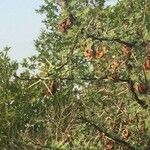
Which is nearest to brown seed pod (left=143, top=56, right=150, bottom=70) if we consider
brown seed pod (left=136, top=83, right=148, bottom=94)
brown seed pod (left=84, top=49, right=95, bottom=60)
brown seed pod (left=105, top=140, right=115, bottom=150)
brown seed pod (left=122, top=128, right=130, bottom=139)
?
brown seed pod (left=84, top=49, right=95, bottom=60)

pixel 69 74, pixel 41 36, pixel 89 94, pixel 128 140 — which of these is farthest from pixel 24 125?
pixel 41 36

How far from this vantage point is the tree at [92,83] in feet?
26.7

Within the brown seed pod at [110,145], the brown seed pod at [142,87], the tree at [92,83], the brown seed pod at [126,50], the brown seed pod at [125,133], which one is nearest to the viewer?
the tree at [92,83]

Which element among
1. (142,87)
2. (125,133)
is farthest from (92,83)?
(142,87)

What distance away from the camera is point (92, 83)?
11688 mm

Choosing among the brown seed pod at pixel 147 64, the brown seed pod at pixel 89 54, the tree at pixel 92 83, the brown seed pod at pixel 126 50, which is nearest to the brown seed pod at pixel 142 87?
the tree at pixel 92 83

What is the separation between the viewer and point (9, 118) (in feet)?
42.3

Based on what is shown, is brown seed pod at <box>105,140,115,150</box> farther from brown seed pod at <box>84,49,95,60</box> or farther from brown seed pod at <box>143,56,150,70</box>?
brown seed pod at <box>84,49,95,60</box>

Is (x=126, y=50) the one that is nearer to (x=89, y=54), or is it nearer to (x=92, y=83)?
(x=89, y=54)

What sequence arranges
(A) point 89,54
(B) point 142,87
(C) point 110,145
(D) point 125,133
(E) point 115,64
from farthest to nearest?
1. (D) point 125,133
2. (C) point 110,145
3. (B) point 142,87
4. (E) point 115,64
5. (A) point 89,54

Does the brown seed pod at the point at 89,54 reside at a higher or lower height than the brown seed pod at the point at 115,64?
higher

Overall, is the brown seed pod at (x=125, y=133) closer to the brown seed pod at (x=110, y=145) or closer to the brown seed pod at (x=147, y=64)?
the brown seed pod at (x=110, y=145)

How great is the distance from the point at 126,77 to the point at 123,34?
2.09m

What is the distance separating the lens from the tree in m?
8.13
